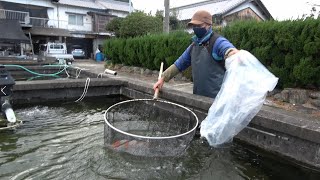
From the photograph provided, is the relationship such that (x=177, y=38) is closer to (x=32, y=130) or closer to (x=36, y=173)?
(x=32, y=130)

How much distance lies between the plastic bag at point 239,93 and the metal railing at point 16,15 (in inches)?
Result: 1305

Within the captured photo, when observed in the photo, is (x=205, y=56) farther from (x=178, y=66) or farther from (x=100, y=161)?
(x=100, y=161)

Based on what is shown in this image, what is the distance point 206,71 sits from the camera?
4.09m

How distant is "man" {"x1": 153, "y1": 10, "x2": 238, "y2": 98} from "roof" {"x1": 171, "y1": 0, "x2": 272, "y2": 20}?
23.5 meters

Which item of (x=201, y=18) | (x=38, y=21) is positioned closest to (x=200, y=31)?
(x=201, y=18)

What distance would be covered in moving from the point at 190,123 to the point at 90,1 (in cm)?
4032

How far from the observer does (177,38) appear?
1121cm

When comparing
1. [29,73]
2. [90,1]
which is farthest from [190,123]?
[90,1]

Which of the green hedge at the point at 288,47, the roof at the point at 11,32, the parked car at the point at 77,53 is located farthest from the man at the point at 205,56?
the parked car at the point at 77,53

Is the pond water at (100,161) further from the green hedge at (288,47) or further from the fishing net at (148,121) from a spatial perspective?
the green hedge at (288,47)

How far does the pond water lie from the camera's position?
10.4 ft

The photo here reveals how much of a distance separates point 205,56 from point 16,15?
33.3 m

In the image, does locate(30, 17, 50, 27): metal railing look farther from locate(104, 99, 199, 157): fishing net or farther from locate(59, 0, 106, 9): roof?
locate(104, 99, 199, 157): fishing net

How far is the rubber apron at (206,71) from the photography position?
4016 mm
